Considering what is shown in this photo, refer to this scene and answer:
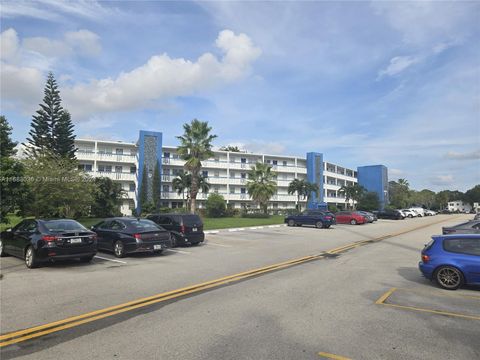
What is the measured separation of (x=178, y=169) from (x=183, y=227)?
1848 inches

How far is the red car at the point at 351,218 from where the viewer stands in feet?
122

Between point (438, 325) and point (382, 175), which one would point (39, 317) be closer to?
point (438, 325)

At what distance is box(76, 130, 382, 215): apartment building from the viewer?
55906 millimetres

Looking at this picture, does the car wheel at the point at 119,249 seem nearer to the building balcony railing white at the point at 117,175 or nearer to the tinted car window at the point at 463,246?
the tinted car window at the point at 463,246

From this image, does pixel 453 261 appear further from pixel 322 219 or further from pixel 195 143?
pixel 195 143

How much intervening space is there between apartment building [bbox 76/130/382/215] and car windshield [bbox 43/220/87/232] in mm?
44288

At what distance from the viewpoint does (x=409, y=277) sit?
933 cm

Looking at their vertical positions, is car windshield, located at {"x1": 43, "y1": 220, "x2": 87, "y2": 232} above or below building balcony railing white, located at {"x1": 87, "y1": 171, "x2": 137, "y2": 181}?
below

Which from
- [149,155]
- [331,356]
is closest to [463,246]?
[331,356]

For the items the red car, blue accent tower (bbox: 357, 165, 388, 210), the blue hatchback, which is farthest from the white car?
the blue hatchback

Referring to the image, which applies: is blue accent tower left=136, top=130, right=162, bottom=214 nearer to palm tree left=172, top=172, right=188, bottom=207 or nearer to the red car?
palm tree left=172, top=172, right=188, bottom=207

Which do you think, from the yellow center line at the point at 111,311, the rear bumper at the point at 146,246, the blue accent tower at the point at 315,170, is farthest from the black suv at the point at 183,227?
the blue accent tower at the point at 315,170

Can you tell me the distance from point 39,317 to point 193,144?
126 ft

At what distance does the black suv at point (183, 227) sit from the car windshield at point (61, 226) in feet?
17.5
